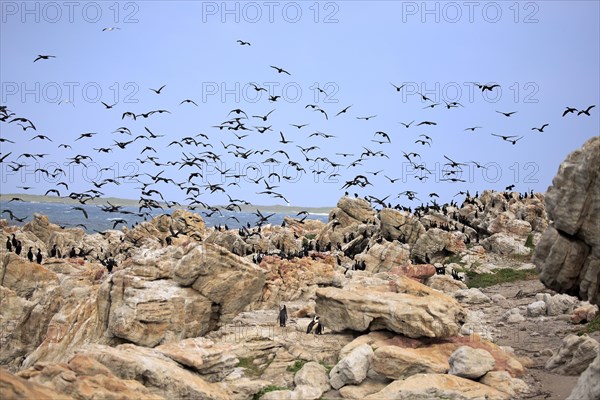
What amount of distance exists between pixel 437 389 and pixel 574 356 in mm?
4987

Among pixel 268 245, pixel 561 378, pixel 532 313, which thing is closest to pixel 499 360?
pixel 561 378

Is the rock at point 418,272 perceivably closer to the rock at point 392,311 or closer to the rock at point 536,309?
the rock at point 536,309

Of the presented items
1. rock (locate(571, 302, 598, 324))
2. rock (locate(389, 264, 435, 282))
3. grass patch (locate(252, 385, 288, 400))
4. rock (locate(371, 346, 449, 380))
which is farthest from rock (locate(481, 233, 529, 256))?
grass patch (locate(252, 385, 288, 400))

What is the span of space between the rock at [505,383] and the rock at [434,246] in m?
26.2

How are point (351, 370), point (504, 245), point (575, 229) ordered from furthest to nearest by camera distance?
1. point (504, 245)
2. point (575, 229)
3. point (351, 370)

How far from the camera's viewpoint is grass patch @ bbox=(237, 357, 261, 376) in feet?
64.4

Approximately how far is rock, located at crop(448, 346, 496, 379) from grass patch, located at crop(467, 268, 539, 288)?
20541 mm

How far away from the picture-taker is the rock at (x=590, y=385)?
13531 mm

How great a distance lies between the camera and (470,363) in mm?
18312

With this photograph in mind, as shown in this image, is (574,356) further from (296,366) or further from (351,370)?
(296,366)

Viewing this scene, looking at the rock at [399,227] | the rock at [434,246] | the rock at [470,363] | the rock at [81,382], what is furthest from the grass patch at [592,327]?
the rock at [399,227]

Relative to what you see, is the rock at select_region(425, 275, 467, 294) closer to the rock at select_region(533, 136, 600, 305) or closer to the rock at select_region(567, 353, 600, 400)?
the rock at select_region(533, 136, 600, 305)

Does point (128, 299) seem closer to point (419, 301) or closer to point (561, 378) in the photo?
point (419, 301)

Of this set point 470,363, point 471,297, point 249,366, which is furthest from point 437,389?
point 471,297
